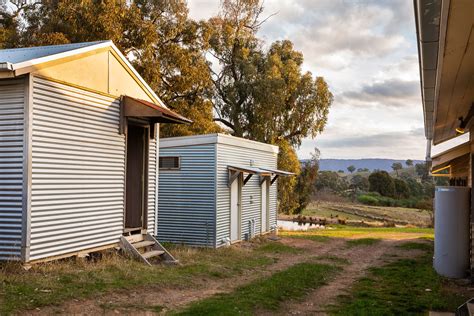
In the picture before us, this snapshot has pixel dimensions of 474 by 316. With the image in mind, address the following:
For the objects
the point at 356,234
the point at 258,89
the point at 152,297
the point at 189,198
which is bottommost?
the point at 356,234

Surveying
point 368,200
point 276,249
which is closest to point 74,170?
point 276,249

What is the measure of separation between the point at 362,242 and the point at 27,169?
1312 cm

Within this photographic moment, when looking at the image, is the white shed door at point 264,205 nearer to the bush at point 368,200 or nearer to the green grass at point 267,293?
the green grass at point 267,293

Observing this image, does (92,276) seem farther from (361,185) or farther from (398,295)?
(361,185)

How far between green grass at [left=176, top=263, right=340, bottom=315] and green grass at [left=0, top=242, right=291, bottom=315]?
1104 mm

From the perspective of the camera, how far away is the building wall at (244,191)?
1458 centimetres

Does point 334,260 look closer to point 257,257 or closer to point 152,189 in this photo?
point 257,257

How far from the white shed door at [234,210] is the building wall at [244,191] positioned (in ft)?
0.75

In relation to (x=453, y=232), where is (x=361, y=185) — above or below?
above

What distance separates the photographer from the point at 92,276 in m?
8.11

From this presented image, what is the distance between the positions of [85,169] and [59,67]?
6.62 feet

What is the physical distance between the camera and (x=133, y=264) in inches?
376

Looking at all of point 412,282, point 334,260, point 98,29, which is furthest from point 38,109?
point 98,29

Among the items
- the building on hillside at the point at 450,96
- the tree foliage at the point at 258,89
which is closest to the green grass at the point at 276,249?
the building on hillside at the point at 450,96
